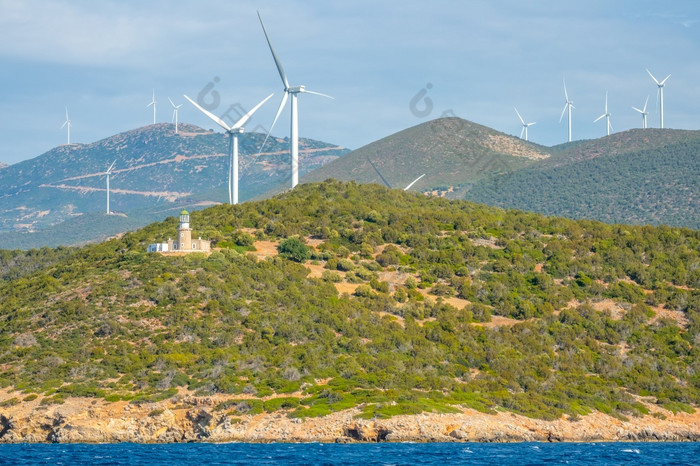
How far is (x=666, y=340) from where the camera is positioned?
115188 mm

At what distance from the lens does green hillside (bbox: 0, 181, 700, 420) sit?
96.9 m

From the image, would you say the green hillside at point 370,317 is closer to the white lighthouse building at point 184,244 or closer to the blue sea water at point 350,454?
the white lighthouse building at point 184,244

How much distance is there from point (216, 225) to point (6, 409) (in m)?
52.7

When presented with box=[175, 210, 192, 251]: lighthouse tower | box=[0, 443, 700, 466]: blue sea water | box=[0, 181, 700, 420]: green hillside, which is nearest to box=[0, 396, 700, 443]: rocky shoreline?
box=[0, 181, 700, 420]: green hillside

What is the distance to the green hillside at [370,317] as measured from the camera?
96938 millimetres

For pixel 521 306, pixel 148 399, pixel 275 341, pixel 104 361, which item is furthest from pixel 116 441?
pixel 521 306

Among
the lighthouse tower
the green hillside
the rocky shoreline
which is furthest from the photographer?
the lighthouse tower

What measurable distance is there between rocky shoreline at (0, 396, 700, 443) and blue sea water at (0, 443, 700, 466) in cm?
205

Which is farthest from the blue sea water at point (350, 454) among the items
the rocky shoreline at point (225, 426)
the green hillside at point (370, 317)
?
the green hillside at point (370, 317)

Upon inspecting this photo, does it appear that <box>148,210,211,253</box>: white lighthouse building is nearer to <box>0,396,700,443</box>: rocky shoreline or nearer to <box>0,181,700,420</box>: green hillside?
<box>0,181,700,420</box>: green hillside

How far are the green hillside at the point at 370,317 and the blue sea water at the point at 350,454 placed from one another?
7.63 m

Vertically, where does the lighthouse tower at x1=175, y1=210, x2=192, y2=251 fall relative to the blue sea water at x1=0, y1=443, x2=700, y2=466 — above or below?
above

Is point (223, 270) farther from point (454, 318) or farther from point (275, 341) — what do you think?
point (454, 318)

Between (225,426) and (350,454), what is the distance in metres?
15.3
